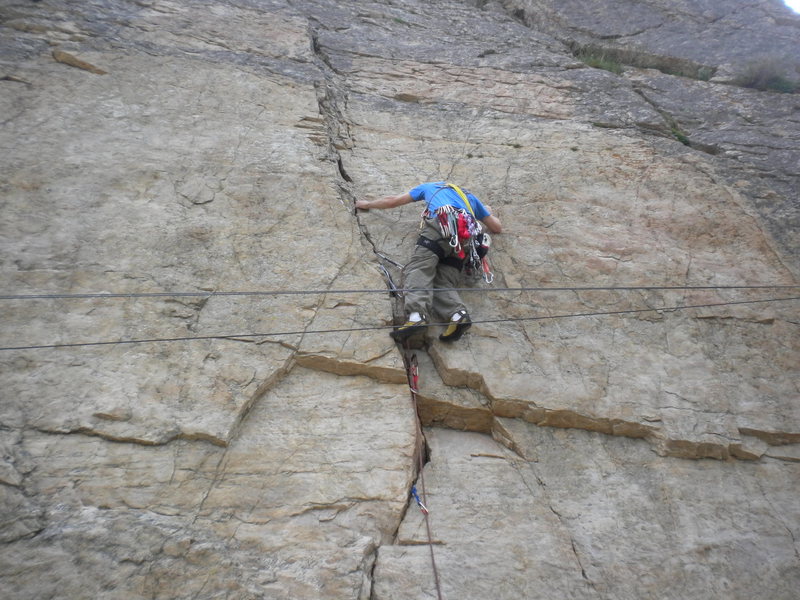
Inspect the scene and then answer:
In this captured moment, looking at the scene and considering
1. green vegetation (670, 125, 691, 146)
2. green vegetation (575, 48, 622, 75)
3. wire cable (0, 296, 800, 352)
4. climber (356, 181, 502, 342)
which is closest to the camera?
wire cable (0, 296, 800, 352)

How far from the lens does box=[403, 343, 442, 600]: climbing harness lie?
3.50 meters

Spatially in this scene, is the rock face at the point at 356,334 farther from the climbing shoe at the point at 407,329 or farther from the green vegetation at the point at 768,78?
the green vegetation at the point at 768,78

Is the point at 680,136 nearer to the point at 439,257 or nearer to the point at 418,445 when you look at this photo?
the point at 439,257

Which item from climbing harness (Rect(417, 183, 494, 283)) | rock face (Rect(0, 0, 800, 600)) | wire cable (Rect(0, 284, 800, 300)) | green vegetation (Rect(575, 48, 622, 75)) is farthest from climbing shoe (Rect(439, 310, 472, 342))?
green vegetation (Rect(575, 48, 622, 75))

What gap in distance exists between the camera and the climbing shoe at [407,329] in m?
4.42

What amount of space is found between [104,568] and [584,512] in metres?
3.06

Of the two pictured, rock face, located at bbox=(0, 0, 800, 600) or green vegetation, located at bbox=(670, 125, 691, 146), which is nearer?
rock face, located at bbox=(0, 0, 800, 600)

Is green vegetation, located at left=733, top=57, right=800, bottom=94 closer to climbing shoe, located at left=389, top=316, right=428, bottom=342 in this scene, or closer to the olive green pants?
the olive green pants

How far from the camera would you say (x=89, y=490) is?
3336mm

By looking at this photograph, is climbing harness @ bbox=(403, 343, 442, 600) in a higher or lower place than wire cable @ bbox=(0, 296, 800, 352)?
lower

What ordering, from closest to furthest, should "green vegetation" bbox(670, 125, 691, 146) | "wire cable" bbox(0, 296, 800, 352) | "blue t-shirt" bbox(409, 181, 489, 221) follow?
"wire cable" bbox(0, 296, 800, 352) < "blue t-shirt" bbox(409, 181, 489, 221) < "green vegetation" bbox(670, 125, 691, 146)

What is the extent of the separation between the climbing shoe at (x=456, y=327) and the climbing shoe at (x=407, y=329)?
Result: 0.67 feet

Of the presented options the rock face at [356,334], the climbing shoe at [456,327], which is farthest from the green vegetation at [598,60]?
the climbing shoe at [456,327]

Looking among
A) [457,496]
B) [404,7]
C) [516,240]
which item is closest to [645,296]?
[516,240]
